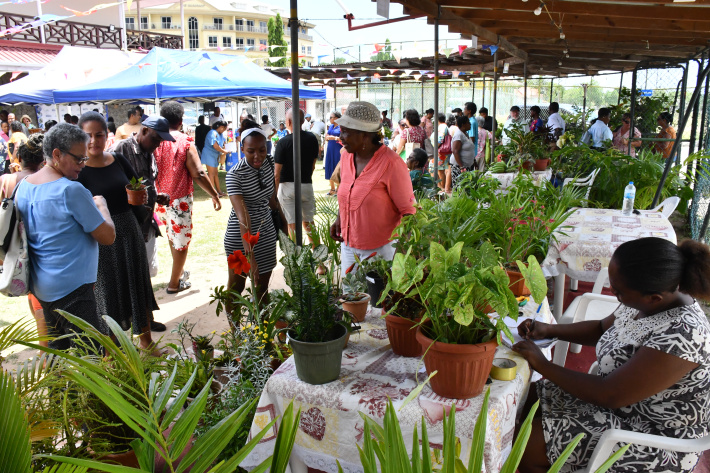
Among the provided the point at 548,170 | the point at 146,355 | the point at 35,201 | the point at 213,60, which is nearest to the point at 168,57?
the point at 213,60

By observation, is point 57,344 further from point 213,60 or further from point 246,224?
point 213,60

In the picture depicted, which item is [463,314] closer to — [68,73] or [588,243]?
[588,243]

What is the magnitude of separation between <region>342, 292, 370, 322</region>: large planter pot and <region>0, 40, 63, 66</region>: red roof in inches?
621

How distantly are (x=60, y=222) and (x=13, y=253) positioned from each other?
267mm

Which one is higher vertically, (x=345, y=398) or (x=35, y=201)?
(x=35, y=201)

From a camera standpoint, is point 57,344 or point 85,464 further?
point 57,344

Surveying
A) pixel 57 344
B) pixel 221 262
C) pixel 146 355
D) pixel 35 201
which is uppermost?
pixel 35 201

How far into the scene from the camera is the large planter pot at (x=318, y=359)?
65.2 inches

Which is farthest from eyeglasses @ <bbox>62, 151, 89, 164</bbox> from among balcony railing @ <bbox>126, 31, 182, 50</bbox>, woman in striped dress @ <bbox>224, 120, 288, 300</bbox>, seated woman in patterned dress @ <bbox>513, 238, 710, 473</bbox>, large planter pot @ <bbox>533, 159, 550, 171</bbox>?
balcony railing @ <bbox>126, 31, 182, 50</bbox>

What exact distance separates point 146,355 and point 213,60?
875cm

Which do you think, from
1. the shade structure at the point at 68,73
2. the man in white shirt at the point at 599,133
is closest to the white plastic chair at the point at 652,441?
the man in white shirt at the point at 599,133

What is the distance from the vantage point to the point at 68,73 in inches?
377

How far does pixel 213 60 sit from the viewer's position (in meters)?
9.84

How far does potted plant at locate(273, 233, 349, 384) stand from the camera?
1.67 m
